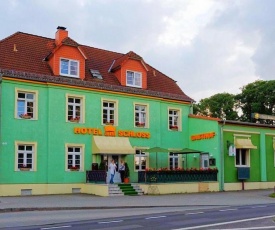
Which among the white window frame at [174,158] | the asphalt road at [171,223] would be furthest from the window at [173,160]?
the asphalt road at [171,223]

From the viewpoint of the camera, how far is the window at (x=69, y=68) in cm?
3288

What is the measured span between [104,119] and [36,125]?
534 cm

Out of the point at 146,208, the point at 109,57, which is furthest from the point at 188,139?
the point at 146,208

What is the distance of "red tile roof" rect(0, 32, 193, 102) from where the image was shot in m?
31.6

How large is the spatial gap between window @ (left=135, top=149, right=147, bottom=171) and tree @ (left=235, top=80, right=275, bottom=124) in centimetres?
3241

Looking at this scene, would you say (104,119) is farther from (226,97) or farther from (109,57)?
(226,97)

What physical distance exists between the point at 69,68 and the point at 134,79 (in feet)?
18.5

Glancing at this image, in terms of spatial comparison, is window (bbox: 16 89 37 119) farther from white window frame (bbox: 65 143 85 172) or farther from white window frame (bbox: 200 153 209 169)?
white window frame (bbox: 200 153 209 169)

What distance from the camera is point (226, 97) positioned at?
71688 millimetres

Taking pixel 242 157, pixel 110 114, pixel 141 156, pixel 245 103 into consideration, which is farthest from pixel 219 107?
pixel 110 114

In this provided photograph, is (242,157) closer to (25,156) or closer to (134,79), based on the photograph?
(134,79)

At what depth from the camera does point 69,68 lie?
33.1m

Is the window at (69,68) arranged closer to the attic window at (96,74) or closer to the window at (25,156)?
the attic window at (96,74)

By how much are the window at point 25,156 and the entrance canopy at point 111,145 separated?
14.2 ft
